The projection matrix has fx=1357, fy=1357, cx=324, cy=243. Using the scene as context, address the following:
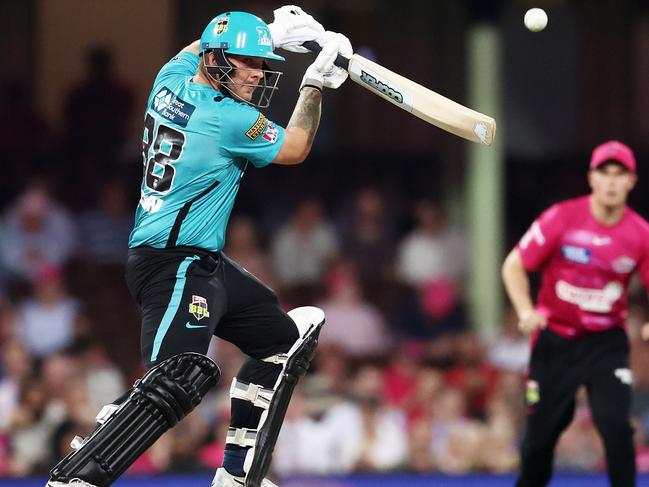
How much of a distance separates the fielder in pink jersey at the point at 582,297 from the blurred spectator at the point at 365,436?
2.28 metres

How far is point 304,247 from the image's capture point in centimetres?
1009

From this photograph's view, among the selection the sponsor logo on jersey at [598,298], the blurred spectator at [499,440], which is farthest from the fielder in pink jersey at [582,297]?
the blurred spectator at [499,440]

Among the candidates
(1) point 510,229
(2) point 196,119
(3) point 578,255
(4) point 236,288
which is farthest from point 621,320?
(1) point 510,229

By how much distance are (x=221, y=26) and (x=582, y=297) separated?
2.04m

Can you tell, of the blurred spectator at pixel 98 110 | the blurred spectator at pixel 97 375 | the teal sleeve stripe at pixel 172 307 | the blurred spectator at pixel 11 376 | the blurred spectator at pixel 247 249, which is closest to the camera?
the teal sleeve stripe at pixel 172 307

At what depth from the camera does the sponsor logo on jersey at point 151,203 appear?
500 centimetres

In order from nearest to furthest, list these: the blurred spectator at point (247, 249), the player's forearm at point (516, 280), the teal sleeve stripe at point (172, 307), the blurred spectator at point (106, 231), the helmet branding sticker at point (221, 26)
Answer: the teal sleeve stripe at point (172, 307) → the helmet branding sticker at point (221, 26) → the player's forearm at point (516, 280) → the blurred spectator at point (247, 249) → the blurred spectator at point (106, 231)

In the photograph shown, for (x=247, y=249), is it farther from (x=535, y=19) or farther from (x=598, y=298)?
(x=535, y=19)

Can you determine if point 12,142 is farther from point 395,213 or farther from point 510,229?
point 510,229

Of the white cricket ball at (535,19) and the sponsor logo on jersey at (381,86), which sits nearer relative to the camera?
the sponsor logo on jersey at (381,86)

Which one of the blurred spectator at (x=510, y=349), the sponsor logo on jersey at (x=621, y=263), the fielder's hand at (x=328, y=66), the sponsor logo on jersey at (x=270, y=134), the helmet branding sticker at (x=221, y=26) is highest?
the helmet branding sticker at (x=221, y=26)

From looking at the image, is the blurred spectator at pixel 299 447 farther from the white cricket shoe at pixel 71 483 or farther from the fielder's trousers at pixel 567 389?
the white cricket shoe at pixel 71 483

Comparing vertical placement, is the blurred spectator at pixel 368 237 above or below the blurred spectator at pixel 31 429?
above

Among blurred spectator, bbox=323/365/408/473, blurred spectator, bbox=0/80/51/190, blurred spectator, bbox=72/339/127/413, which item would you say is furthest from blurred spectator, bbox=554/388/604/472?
blurred spectator, bbox=0/80/51/190
